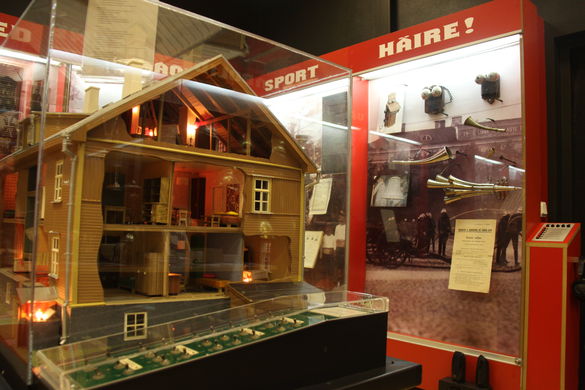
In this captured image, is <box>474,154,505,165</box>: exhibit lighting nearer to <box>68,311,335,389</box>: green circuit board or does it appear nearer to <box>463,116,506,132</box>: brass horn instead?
<box>463,116,506,132</box>: brass horn

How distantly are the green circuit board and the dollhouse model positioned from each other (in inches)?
5.2

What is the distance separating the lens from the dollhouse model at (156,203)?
5.44 feet

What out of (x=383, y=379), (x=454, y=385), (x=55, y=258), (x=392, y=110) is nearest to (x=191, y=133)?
(x=55, y=258)

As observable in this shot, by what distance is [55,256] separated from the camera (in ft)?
5.42

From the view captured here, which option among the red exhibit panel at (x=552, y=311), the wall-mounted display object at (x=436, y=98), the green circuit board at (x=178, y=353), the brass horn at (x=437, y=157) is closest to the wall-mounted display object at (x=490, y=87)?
the wall-mounted display object at (x=436, y=98)

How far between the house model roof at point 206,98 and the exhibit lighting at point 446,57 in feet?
6.46

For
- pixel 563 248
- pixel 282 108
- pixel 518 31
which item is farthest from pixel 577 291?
pixel 282 108

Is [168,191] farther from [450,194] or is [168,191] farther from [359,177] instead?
[359,177]

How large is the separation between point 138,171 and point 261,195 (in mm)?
584

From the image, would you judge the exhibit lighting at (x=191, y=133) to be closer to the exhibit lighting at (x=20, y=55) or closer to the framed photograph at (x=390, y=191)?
the exhibit lighting at (x=20, y=55)

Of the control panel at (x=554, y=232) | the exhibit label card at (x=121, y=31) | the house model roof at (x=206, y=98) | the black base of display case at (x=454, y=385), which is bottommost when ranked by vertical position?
the black base of display case at (x=454, y=385)

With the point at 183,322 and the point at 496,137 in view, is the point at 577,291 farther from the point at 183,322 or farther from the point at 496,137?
the point at 183,322

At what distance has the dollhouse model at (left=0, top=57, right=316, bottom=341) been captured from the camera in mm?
1658

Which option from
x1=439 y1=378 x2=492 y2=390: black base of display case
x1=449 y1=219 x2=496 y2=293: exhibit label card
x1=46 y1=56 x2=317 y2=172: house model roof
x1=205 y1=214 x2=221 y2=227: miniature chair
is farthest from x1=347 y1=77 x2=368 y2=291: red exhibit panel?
x1=205 y1=214 x2=221 y2=227: miniature chair
